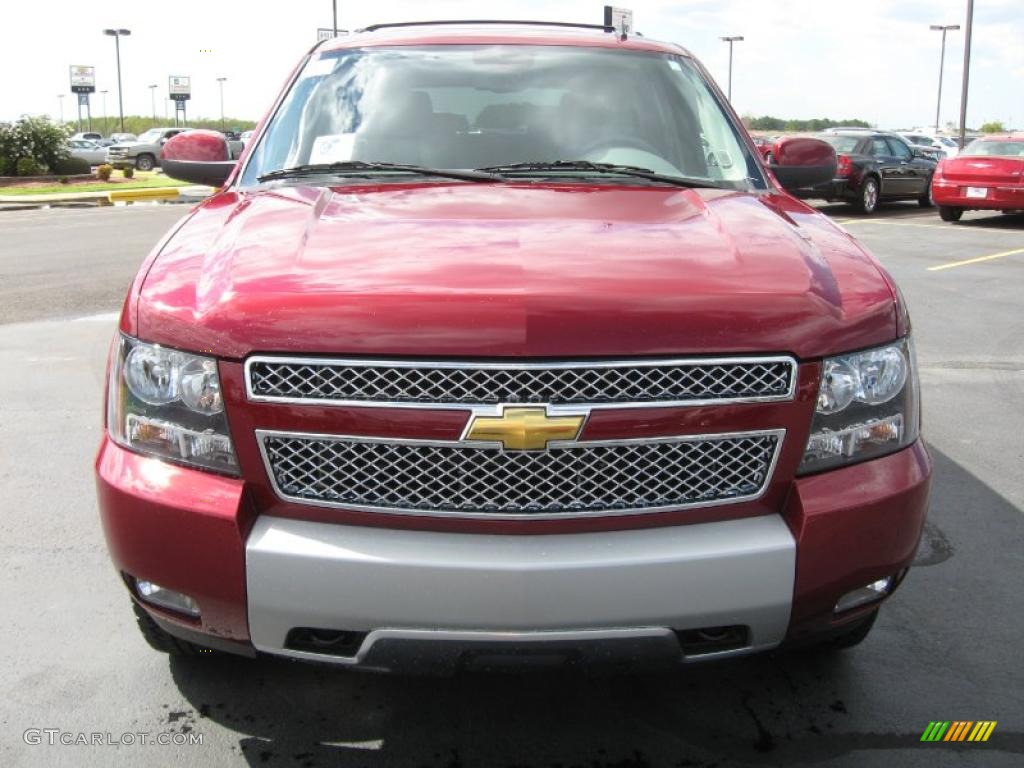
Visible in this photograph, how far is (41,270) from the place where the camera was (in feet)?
38.1

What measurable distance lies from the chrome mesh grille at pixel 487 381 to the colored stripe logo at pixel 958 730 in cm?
120

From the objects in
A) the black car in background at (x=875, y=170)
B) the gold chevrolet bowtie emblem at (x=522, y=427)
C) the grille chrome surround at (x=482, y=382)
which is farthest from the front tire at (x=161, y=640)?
the black car in background at (x=875, y=170)

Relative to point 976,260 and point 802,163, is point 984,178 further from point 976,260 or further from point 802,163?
point 802,163

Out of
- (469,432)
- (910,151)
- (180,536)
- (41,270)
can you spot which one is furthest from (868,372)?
(910,151)

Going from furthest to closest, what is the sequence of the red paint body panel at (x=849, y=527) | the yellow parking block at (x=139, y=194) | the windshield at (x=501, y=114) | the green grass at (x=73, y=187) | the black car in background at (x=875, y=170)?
1. the green grass at (x=73, y=187)
2. the yellow parking block at (x=139, y=194)
3. the black car in background at (x=875, y=170)
4. the windshield at (x=501, y=114)
5. the red paint body panel at (x=849, y=527)

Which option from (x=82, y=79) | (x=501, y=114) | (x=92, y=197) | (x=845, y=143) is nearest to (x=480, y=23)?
(x=501, y=114)

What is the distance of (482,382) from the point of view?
2.24 metres

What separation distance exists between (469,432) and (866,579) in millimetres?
978

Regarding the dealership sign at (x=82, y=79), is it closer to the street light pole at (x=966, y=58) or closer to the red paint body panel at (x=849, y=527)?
the street light pole at (x=966, y=58)

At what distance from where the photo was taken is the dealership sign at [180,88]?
92.2m

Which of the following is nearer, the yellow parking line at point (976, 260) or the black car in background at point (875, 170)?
the yellow parking line at point (976, 260)
